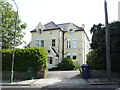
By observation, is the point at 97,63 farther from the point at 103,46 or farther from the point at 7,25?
the point at 7,25

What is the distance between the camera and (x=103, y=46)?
40.4ft

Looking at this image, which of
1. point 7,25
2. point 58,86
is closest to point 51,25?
point 7,25

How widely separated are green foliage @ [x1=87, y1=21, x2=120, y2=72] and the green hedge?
5.64 meters

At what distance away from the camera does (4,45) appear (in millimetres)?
18781

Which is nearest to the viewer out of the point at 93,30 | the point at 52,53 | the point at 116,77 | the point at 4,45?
the point at 116,77

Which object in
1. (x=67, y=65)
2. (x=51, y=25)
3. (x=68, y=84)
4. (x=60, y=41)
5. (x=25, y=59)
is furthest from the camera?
(x=51, y=25)

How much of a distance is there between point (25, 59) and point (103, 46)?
27.2ft

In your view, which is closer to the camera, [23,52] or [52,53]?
[23,52]

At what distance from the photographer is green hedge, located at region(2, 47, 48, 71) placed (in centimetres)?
1266

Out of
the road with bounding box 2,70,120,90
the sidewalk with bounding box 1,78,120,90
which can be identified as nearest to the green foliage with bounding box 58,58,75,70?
the road with bounding box 2,70,120,90

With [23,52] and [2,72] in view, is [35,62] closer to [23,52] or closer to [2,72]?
[23,52]

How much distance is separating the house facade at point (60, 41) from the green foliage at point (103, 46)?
1362cm

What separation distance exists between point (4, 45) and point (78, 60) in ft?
50.9

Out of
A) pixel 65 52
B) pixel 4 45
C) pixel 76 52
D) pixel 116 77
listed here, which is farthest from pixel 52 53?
pixel 116 77
